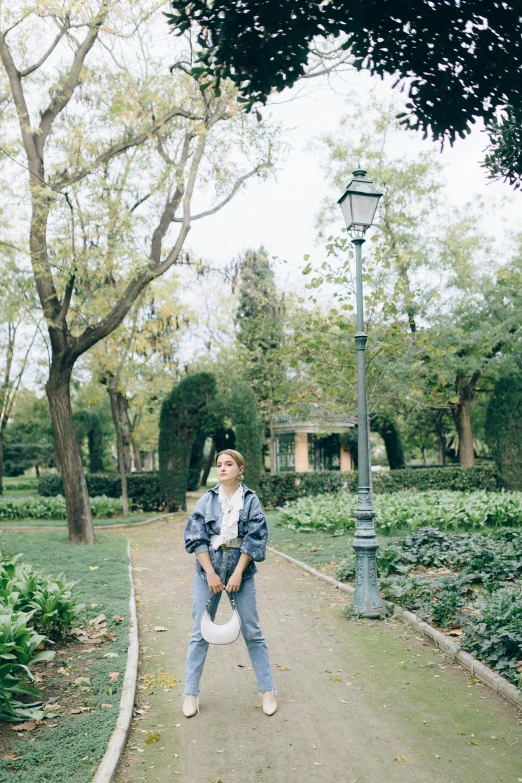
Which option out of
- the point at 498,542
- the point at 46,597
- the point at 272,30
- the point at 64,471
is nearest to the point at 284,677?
the point at 46,597

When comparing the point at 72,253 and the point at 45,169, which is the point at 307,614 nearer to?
the point at 72,253

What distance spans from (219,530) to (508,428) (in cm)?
1737

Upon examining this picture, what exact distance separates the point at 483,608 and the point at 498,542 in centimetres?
411

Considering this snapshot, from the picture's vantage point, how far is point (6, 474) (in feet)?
160

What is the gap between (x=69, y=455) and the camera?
1292 cm

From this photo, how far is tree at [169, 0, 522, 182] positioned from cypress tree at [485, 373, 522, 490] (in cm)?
1701

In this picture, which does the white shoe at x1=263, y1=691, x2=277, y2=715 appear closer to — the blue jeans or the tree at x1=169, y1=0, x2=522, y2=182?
the blue jeans

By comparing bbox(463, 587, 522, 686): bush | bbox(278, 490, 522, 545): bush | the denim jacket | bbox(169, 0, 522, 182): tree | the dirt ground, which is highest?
bbox(169, 0, 522, 182): tree

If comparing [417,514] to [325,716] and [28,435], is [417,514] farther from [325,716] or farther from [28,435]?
[28,435]

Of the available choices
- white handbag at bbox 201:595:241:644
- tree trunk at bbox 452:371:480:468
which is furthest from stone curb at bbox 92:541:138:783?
tree trunk at bbox 452:371:480:468

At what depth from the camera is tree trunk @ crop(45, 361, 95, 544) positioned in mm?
12953

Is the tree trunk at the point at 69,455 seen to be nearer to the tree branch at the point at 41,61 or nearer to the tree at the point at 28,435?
the tree branch at the point at 41,61

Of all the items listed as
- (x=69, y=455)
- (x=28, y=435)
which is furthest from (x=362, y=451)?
(x=28, y=435)

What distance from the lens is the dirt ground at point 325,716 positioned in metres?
3.80
